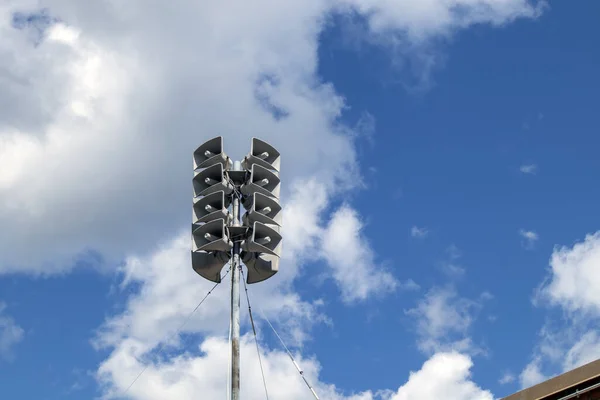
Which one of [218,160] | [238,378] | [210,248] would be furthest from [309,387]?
[218,160]

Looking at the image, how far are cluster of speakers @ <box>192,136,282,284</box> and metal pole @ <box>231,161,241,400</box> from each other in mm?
176

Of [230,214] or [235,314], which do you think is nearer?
[235,314]

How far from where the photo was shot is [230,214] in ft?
95.1

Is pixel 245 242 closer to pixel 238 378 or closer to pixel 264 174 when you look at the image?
pixel 264 174

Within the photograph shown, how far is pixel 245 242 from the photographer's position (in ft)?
94.2

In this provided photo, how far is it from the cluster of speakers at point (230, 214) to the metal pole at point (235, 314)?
0.18 m

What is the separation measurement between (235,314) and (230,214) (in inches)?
120

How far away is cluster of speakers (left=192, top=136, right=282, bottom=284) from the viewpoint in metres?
28.5

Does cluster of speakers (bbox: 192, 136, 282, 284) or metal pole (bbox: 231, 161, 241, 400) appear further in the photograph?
cluster of speakers (bbox: 192, 136, 282, 284)

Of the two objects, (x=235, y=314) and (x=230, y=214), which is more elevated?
(x=230, y=214)

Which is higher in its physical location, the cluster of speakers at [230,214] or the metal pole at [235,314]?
the cluster of speakers at [230,214]

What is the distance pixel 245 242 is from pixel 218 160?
254cm

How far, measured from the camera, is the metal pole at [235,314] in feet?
86.3

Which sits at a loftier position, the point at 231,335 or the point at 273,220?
the point at 273,220
